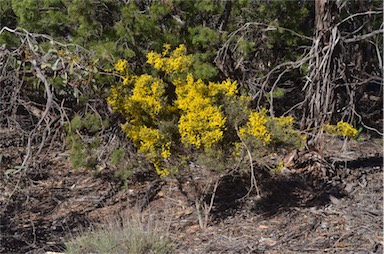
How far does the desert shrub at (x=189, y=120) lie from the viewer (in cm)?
439

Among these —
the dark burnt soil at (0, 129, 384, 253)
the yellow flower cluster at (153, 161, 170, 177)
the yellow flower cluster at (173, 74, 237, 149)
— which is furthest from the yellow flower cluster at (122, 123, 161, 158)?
the dark burnt soil at (0, 129, 384, 253)

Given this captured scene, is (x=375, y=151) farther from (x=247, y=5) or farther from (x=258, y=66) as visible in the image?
(x=247, y=5)

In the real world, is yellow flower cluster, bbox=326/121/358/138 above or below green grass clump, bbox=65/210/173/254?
above

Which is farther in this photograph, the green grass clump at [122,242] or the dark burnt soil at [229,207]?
the dark burnt soil at [229,207]

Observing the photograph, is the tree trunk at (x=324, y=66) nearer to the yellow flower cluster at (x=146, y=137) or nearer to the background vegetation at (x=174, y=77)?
the background vegetation at (x=174, y=77)

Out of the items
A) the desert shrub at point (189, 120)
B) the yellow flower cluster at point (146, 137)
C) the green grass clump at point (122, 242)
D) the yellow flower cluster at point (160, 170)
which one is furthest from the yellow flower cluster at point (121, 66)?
the green grass clump at point (122, 242)

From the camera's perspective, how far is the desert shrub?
4.39 metres

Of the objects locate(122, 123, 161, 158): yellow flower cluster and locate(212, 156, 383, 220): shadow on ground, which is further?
locate(212, 156, 383, 220): shadow on ground

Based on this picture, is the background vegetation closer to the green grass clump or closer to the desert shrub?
the desert shrub

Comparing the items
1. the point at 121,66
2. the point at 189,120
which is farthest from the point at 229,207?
the point at 121,66

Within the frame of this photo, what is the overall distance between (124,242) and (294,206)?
1.93m

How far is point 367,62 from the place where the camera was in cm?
764

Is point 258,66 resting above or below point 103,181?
above

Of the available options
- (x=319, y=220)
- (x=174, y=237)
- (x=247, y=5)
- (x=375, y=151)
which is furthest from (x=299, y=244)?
(x=375, y=151)
